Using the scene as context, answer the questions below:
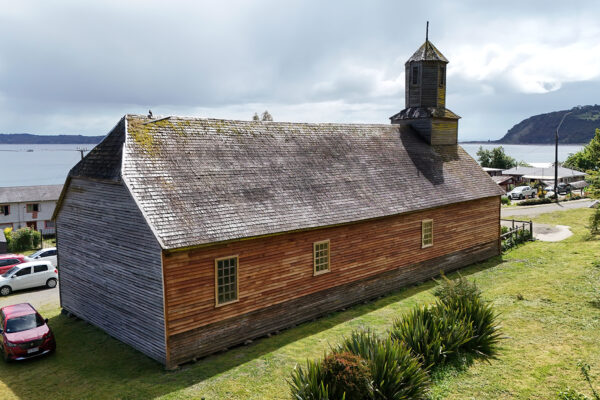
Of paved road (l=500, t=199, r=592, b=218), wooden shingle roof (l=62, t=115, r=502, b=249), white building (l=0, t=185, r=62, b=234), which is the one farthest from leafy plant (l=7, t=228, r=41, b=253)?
paved road (l=500, t=199, r=592, b=218)

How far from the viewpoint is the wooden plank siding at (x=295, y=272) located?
14375 mm

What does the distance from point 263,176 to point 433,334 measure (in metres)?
9.11

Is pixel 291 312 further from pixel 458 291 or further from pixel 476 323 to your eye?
pixel 476 323

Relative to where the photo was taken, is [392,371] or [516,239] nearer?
[392,371]

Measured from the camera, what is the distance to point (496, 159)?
103 meters

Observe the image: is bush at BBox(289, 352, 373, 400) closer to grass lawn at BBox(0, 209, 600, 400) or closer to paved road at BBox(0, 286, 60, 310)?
grass lawn at BBox(0, 209, 600, 400)

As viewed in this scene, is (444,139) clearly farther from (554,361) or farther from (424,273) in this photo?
(554,361)

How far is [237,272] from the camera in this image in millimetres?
15578


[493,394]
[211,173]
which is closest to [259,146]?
[211,173]

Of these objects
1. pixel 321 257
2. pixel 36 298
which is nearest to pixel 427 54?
pixel 321 257

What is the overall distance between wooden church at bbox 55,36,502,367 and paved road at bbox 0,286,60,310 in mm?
3470

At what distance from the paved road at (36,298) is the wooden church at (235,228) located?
347 centimetres

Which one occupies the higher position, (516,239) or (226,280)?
(226,280)

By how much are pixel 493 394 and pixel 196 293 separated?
9.16m
